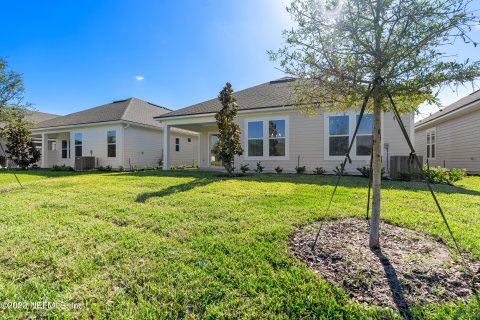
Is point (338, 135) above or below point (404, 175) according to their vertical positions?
above

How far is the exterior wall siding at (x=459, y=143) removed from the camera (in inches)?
444

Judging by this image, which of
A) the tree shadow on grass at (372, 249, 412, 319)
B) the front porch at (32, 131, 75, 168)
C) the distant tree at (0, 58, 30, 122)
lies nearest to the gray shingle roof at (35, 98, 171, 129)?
the front porch at (32, 131, 75, 168)

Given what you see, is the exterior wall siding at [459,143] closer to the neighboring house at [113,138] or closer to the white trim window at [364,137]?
the white trim window at [364,137]

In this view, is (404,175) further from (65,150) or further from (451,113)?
(65,150)

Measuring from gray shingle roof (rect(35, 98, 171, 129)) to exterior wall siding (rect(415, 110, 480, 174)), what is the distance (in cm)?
1865

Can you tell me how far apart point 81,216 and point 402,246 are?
523 centimetres

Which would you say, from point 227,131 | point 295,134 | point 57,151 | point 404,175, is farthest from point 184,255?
point 57,151

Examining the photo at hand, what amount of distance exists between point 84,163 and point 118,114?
13.0 feet

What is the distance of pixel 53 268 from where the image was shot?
2.55 m

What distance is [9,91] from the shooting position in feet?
28.8

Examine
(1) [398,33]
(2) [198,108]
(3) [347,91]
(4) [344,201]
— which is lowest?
(4) [344,201]

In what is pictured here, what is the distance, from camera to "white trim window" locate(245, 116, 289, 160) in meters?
11.2

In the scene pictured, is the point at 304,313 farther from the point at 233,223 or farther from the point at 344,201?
the point at 344,201

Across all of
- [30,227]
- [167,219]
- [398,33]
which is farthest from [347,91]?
[30,227]
